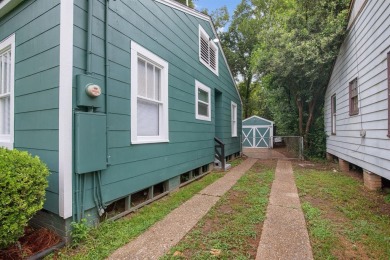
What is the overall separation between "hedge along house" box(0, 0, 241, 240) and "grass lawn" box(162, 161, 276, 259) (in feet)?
3.95

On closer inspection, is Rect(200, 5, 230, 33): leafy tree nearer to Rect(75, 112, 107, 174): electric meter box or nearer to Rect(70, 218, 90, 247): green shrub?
Rect(75, 112, 107, 174): electric meter box

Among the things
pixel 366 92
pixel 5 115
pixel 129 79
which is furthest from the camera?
pixel 366 92

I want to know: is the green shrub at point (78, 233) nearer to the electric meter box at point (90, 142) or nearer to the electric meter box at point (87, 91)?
the electric meter box at point (90, 142)

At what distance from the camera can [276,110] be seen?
1394 centimetres

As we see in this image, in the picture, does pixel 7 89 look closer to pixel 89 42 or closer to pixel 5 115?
pixel 5 115

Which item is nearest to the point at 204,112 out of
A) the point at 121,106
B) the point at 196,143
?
the point at 196,143

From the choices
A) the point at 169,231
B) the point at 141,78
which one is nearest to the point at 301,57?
the point at 141,78

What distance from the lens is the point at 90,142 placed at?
271 cm

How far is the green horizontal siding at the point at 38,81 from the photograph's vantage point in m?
2.65

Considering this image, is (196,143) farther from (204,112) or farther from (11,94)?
(11,94)

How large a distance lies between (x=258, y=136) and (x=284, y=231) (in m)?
17.0

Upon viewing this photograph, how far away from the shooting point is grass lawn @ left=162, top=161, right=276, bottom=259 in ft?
7.95

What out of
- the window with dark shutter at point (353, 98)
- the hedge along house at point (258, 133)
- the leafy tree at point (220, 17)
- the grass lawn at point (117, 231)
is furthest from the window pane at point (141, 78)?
the leafy tree at point (220, 17)

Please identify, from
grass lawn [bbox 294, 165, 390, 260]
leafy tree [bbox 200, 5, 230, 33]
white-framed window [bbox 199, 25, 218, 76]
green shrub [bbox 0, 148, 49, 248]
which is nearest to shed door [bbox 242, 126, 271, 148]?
white-framed window [bbox 199, 25, 218, 76]
